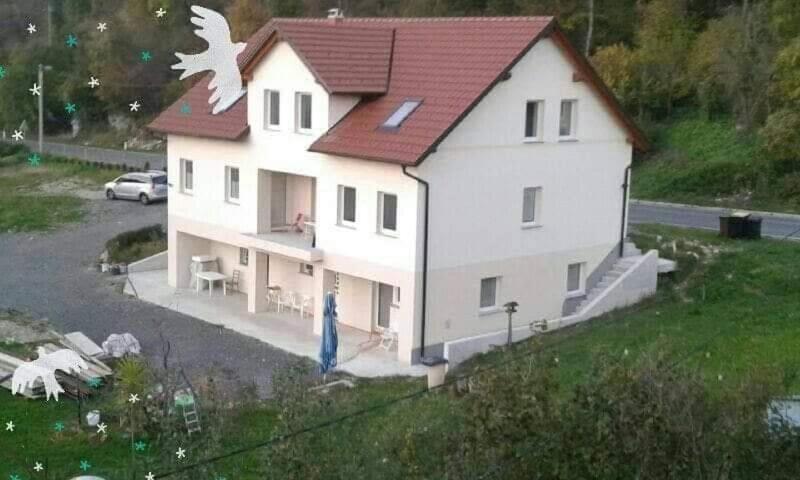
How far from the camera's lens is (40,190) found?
4812 cm

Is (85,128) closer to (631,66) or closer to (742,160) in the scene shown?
(631,66)

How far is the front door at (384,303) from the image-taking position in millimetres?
25750

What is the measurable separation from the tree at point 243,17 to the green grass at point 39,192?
9.90 meters

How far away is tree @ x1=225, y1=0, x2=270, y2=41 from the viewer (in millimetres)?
37156

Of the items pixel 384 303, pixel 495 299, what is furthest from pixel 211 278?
pixel 495 299

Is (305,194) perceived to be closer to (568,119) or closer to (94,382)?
(568,119)

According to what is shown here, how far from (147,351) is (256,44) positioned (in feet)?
24.8

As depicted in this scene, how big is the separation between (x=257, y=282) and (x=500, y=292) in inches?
251

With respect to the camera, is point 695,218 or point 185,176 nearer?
point 185,176

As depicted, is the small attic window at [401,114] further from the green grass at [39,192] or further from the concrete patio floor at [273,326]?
the green grass at [39,192]

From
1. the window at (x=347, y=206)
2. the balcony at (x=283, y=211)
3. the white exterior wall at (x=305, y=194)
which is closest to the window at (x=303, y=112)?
the white exterior wall at (x=305, y=194)

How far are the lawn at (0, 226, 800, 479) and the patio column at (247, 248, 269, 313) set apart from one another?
6.56 m

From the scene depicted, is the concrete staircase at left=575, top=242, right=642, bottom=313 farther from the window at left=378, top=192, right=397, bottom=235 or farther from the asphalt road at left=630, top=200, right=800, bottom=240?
the asphalt road at left=630, top=200, right=800, bottom=240

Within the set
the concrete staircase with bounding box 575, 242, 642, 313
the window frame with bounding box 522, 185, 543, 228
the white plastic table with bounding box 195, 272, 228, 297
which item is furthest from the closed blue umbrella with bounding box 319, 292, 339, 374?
the white plastic table with bounding box 195, 272, 228, 297
